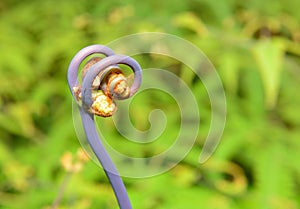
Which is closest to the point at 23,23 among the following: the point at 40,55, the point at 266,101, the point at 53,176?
the point at 40,55

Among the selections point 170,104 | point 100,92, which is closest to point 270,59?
point 170,104

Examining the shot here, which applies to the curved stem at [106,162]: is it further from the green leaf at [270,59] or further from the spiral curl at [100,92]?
the green leaf at [270,59]

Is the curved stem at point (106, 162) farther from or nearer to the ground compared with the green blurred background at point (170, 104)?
nearer to the ground

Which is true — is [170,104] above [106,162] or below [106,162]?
above

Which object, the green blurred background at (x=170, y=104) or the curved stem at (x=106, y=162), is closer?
the curved stem at (x=106, y=162)

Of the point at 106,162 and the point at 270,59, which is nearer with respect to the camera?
the point at 106,162

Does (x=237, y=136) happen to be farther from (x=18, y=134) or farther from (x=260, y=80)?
(x=18, y=134)

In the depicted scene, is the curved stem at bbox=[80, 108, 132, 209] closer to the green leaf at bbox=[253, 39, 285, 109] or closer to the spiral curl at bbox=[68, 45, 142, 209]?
the spiral curl at bbox=[68, 45, 142, 209]

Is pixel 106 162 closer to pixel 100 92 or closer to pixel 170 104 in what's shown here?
pixel 100 92

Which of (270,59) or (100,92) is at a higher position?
(270,59)

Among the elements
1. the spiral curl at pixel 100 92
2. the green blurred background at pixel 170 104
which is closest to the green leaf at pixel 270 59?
the green blurred background at pixel 170 104
